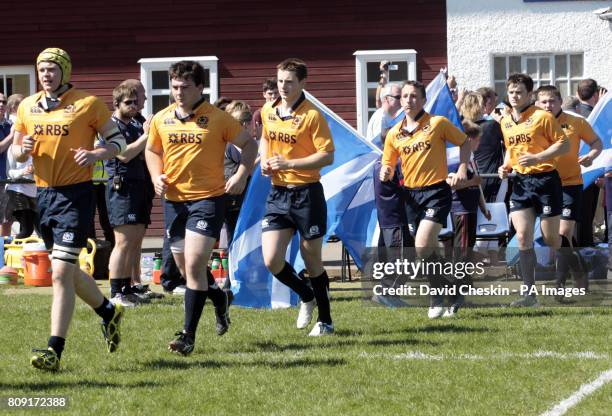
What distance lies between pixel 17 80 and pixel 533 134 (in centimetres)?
1320

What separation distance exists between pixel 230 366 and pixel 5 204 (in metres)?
8.09

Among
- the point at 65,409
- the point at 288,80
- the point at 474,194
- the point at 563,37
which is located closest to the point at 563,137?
the point at 474,194

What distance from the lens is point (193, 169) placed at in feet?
29.7

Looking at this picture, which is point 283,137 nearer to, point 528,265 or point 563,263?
point 528,265

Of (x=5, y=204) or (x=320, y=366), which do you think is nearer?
(x=320, y=366)

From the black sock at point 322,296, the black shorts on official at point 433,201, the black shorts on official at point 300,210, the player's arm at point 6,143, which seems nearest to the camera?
the black shorts on official at point 300,210

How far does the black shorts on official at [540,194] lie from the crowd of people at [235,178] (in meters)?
0.01

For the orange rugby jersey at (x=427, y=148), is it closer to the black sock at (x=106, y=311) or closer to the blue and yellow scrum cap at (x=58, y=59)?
the black sock at (x=106, y=311)

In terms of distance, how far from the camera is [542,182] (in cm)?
1155

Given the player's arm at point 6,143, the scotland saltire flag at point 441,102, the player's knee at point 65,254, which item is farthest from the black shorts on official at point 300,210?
the player's arm at point 6,143

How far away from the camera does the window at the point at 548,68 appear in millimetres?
21844

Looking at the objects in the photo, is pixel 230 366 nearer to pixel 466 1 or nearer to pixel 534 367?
pixel 534 367

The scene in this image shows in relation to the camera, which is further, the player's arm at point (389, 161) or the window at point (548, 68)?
the window at point (548, 68)

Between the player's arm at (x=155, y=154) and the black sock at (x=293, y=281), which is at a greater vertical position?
the player's arm at (x=155, y=154)
